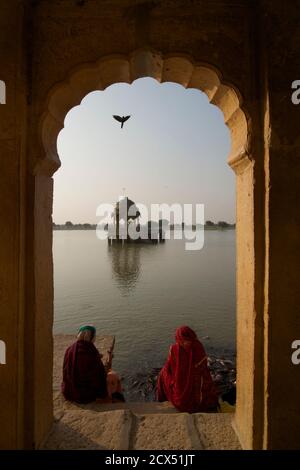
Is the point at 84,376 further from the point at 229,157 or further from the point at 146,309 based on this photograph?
the point at 146,309

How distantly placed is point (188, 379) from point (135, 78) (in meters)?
3.30

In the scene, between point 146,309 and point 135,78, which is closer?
point 135,78

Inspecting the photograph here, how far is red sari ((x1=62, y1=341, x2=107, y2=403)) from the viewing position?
345cm

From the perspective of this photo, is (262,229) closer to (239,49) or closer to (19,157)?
(239,49)

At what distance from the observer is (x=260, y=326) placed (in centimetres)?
200

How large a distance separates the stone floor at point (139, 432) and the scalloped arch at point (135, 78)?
2086mm

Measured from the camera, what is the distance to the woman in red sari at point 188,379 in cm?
338

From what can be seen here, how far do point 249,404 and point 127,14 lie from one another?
2.96 metres

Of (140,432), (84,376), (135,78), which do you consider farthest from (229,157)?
(84,376)

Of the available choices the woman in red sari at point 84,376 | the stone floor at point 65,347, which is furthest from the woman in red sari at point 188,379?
the stone floor at point 65,347

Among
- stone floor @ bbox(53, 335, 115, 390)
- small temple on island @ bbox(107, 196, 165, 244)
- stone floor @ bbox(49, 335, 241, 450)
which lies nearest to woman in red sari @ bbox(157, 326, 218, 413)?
stone floor @ bbox(49, 335, 241, 450)

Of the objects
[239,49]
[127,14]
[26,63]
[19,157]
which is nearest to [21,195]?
[19,157]

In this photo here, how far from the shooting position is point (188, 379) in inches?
136

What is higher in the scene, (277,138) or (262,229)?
(277,138)
